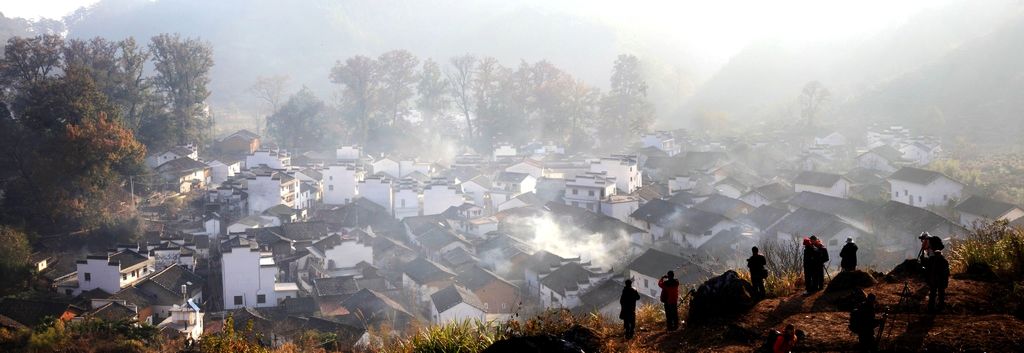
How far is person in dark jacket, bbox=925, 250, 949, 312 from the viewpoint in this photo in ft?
21.3

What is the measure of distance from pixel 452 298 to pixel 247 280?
5.28 m

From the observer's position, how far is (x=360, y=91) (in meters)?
41.2

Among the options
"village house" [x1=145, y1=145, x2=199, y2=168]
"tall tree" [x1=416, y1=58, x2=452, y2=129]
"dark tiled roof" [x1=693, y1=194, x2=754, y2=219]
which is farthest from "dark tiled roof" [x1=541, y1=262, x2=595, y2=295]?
"tall tree" [x1=416, y1=58, x2=452, y2=129]

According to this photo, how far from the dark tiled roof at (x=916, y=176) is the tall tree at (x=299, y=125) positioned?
27.1 metres

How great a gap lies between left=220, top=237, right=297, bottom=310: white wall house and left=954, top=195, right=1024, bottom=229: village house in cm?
1792

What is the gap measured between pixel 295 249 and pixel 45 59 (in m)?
13.3

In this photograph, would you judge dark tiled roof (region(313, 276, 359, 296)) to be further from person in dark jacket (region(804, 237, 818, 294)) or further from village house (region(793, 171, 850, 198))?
village house (region(793, 171, 850, 198))

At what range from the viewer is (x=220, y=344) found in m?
7.52

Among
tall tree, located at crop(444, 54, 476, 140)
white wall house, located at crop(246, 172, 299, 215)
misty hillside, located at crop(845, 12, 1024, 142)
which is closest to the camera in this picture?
white wall house, located at crop(246, 172, 299, 215)

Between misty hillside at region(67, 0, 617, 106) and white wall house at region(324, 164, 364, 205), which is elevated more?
misty hillside at region(67, 0, 617, 106)

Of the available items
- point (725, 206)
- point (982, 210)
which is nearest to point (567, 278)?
point (725, 206)

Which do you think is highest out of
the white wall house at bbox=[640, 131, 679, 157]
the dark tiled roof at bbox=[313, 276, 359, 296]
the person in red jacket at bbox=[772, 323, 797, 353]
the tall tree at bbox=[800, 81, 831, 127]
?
the tall tree at bbox=[800, 81, 831, 127]

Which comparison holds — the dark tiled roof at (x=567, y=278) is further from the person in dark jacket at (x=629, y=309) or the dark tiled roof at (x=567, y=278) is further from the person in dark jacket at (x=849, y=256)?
the person in dark jacket at (x=629, y=309)

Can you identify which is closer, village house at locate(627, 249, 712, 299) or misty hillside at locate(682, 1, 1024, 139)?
village house at locate(627, 249, 712, 299)
